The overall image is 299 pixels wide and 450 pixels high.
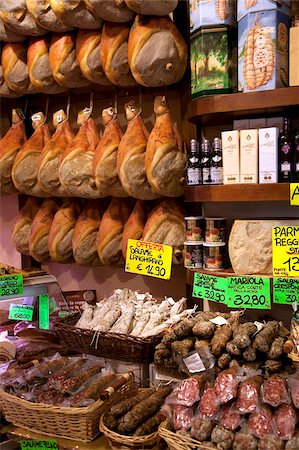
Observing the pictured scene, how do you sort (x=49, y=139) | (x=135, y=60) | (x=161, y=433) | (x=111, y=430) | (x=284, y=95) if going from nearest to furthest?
(x=161, y=433) < (x=111, y=430) < (x=284, y=95) < (x=135, y=60) < (x=49, y=139)

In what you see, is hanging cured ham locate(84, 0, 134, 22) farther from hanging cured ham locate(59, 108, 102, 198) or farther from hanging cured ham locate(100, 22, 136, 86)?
hanging cured ham locate(59, 108, 102, 198)

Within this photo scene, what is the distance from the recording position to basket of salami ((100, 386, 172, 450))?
1570mm

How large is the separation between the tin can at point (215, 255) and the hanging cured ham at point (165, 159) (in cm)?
32

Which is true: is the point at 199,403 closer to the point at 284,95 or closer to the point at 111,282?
the point at 284,95

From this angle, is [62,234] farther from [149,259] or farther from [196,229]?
[196,229]

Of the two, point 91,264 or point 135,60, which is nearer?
point 135,60

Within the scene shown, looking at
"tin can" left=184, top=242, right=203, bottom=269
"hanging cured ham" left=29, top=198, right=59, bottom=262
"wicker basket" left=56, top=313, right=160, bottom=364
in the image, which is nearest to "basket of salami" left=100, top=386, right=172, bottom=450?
"wicker basket" left=56, top=313, right=160, bottom=364

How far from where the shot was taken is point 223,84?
189 centimetres

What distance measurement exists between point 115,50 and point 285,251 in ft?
3.69

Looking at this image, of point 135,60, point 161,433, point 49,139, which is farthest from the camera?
point 49,139

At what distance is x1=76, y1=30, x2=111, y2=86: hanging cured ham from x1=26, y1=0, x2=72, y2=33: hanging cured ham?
0.10 m

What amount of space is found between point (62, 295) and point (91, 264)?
0.81ft

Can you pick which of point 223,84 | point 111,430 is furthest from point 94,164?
point 111,430

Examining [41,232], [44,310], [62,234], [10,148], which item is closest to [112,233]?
[62,234]
